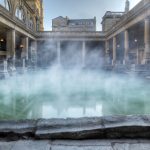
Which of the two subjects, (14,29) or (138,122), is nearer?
(138,122)

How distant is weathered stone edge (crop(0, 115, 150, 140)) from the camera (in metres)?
→ 2.71

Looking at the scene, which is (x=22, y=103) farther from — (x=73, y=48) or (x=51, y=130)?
(x=73, y=48)

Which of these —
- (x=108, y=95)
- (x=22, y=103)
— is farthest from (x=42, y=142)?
(x=108, y=95)

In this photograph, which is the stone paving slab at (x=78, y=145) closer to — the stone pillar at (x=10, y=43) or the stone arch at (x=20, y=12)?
the stone pillar at (x=10, y=43)

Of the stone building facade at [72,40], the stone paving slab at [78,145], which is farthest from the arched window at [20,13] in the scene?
the stone paving slab at [78,145]

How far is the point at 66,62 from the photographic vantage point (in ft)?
131

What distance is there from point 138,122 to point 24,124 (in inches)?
55.3

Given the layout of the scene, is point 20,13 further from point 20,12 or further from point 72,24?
point 72,24

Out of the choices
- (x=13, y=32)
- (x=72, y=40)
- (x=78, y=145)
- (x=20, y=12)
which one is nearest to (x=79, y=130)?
(x=78, y=145)

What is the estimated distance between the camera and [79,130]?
2.72m

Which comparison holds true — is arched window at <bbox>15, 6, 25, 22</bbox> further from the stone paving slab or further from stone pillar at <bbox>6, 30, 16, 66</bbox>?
the stone paving slab

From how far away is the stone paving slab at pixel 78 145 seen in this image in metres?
2.48

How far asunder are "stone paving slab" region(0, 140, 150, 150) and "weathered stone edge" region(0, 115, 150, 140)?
81 mm

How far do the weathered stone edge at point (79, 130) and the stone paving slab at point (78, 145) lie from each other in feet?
0.26
